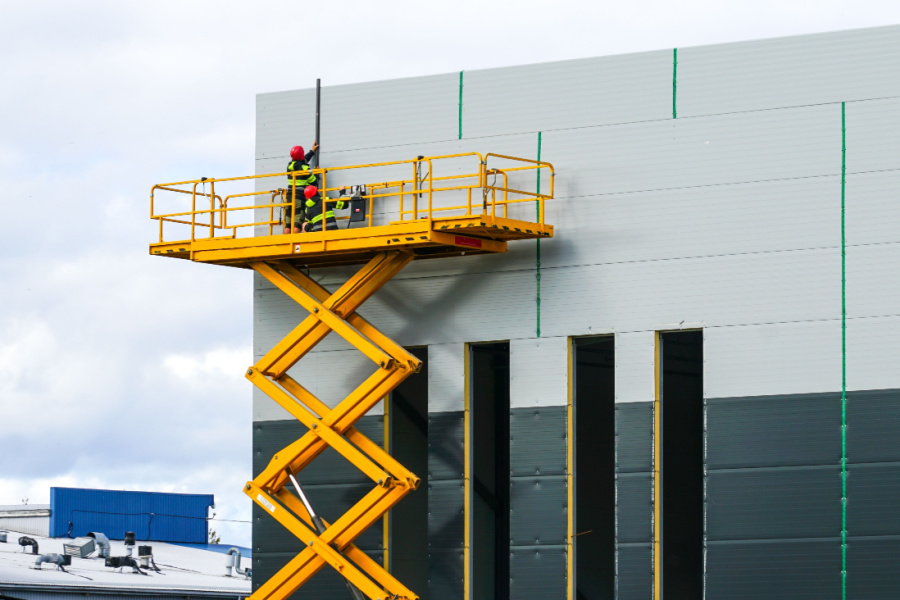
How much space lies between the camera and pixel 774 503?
26.8 m

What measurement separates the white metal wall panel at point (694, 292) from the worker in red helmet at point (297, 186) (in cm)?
521

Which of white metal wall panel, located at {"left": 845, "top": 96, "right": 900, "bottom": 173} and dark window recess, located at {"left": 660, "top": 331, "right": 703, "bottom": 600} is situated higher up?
white metal wall panel, located at {"left": 845, "top": 96, "right": 900, "bottom": 173}

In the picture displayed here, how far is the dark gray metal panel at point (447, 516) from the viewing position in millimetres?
29297

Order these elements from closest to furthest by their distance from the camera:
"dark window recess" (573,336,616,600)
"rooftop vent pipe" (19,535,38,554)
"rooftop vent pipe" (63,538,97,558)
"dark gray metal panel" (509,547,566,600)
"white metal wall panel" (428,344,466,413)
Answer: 1. "dark gray metal panel" (509,547,566,600)
2. "dark window recess" (573,336,616,600)
3. "white metal wall panel" (428,344,466,413)
4. "rooftop vent pipe" (19,535,38,554)
5. "rooftop vent pipe" (63,538,97,558)

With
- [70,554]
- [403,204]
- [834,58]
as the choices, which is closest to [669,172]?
[834,58]

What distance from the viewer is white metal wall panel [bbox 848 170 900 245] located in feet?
87.3

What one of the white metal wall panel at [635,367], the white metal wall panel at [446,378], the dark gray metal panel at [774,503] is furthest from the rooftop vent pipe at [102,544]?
the dark gray metal panel at [774,503]

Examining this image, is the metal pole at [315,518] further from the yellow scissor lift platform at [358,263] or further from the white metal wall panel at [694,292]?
the white metal wall panel at [694,292]

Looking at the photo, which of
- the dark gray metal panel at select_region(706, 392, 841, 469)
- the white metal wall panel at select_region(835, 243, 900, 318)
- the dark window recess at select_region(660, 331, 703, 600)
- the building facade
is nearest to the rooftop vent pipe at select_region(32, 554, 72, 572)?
the building facade

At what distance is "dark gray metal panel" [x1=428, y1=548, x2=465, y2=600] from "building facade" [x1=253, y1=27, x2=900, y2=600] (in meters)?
0.05

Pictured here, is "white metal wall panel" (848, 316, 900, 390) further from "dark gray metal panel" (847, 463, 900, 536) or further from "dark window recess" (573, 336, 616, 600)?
"dark window recess" (573, 336, 616, 600)

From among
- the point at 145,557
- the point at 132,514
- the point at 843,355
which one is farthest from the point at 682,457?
the point at 132,514

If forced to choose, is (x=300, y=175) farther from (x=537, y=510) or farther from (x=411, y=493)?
(x=537, y=510)

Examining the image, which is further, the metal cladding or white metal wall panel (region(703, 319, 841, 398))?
the metal cladding
